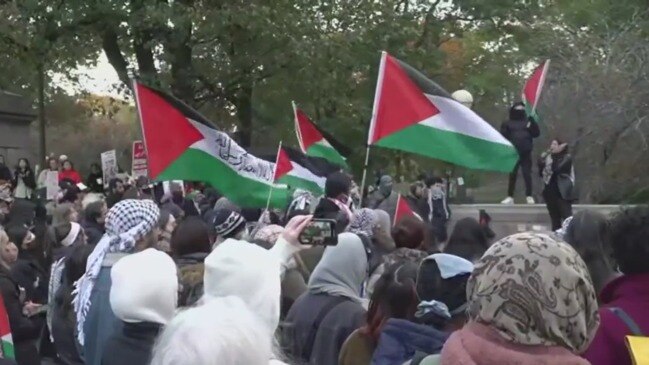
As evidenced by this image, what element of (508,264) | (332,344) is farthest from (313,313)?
(508,264)

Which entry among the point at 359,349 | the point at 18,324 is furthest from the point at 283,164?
the point at 359,349

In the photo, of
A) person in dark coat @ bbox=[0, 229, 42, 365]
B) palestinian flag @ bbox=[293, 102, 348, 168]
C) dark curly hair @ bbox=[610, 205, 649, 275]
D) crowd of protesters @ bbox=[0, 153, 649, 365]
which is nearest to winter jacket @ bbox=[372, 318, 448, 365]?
crowd of protesters @ bbox=[0, 153, 649, 365]

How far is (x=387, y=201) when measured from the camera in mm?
15516

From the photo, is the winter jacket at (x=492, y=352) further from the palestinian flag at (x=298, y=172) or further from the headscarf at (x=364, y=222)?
the palestinian flag at (x=298, y=172)

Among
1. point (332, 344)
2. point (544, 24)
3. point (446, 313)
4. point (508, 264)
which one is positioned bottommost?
point (332, 344)

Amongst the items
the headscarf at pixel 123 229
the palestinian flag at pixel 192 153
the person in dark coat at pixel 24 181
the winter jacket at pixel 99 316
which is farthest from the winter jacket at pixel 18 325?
the person in dark coat at pixel 24 181

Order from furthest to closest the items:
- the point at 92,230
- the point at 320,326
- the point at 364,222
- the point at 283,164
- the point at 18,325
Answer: the point at 283,164, the point at 92,230, the point at 364,222, the point at 18,325, the point at 320,326

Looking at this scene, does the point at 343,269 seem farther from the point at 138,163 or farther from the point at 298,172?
the point at 138,163

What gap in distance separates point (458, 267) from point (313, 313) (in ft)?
4.63

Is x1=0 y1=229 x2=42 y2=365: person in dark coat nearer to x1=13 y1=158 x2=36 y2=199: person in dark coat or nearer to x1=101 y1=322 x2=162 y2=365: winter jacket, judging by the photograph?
x1=101 y1=322 x2=162 y2=365: winter jacket

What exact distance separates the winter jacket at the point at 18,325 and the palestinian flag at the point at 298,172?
3981mm

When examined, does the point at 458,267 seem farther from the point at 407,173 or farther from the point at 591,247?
the point at 407,173

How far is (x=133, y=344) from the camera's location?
4641mm

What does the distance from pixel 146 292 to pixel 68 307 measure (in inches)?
97.9
